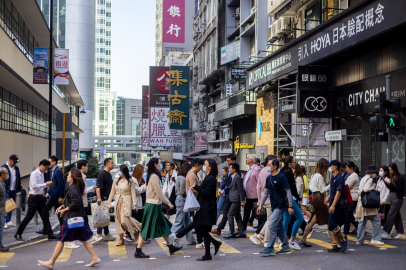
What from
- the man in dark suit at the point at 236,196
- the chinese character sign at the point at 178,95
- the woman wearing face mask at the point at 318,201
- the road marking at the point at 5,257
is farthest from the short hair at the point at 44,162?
the chinese character sign at the point at 178,95

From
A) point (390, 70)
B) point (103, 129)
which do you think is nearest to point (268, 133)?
point (390, 70)

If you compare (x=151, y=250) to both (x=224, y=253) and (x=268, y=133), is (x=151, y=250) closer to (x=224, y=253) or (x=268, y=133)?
(x=224, y=253)

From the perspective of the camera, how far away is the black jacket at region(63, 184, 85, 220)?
804 cm

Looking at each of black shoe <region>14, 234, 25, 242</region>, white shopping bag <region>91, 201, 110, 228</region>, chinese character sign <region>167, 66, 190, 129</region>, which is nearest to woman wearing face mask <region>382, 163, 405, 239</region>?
white shopping bag <region>91, 201, 110, 228</region>

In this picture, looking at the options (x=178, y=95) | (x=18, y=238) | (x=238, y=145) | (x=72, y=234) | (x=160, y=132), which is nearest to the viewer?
(x=72, y=234)

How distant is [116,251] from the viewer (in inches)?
378

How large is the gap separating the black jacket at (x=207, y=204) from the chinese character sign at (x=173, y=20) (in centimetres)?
5224

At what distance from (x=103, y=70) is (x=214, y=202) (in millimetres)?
141915

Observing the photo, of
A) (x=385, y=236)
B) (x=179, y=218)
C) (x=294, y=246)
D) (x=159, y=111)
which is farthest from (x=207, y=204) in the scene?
A: (x=159, y=111)

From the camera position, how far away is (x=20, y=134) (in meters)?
22.8

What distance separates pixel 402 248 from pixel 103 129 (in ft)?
496

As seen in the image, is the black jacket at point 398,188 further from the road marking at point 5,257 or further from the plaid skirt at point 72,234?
the road marking at point 5,257

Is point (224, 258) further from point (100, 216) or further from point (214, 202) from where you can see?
point (100, 216)

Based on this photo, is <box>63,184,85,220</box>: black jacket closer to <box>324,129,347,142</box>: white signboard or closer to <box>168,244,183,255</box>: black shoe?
<box>168,244,183,255</box>: black shoe
